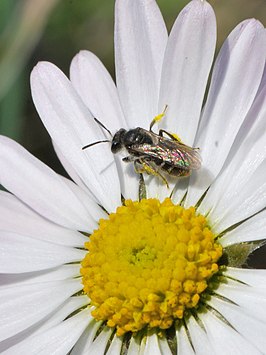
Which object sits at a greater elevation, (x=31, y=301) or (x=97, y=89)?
(x=97, y=89)

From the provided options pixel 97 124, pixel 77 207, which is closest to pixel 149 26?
pixel 97 124

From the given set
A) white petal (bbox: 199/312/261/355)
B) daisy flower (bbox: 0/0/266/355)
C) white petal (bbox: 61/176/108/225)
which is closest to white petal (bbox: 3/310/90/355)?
daisy flower (bbox: 0/0/266/355)

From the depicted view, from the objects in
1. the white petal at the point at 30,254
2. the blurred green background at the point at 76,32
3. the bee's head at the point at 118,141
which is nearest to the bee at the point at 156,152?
the bee's head at the point at 118,141

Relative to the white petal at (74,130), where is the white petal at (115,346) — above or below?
below

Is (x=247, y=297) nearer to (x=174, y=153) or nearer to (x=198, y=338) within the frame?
(x=198, y=338)

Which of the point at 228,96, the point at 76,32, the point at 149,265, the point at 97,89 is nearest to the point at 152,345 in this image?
the point at 149,265

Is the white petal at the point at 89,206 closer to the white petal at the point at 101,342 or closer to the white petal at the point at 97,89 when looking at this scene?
the white petal at the point at 97,89
